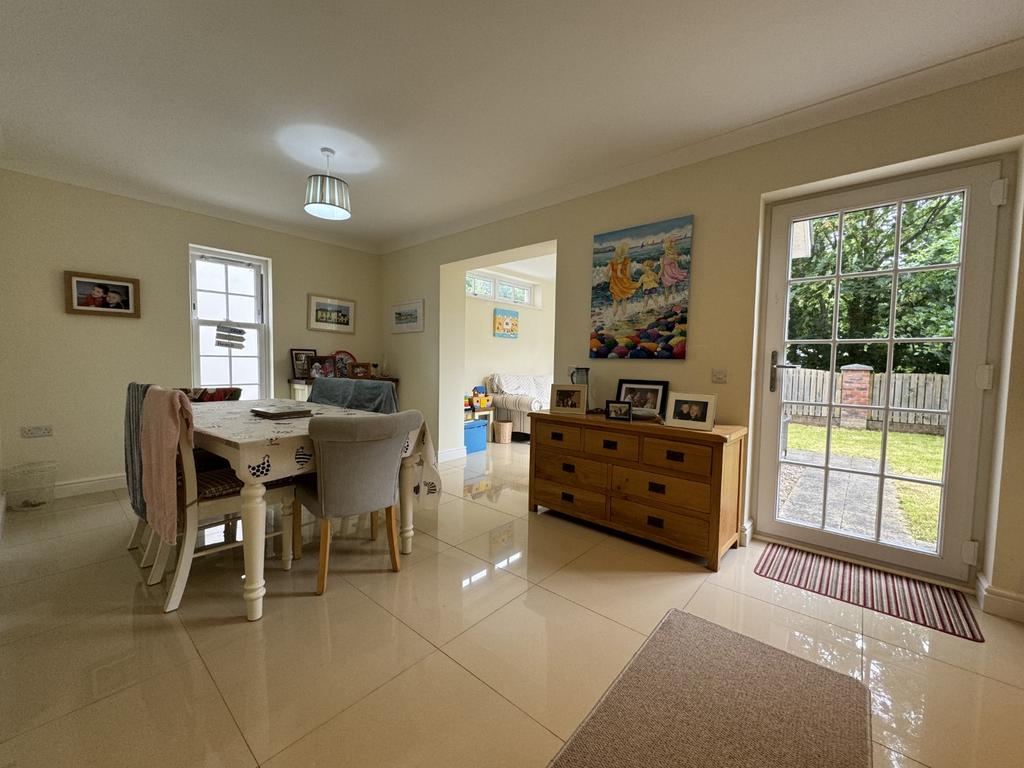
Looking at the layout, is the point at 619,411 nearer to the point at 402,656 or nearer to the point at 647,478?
the point at 647,478

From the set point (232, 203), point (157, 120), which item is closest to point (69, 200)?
point (232, 203)

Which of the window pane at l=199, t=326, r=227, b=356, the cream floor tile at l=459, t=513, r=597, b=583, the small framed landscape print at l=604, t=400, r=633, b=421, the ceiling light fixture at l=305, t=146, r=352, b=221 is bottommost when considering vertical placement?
the cream floor tile at l=459, t=513, r=597, b=583

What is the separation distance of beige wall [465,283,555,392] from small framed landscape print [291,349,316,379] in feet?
7.12

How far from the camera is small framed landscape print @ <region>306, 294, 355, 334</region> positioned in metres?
4.37

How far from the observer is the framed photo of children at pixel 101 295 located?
119 inches

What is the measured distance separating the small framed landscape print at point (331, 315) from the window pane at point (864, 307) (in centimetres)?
445

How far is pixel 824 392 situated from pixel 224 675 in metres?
3.09

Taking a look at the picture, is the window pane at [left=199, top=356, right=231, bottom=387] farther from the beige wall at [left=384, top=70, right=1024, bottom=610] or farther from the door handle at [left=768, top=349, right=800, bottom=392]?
the door handle at [left=768, top=349, right=800, bottom=392]

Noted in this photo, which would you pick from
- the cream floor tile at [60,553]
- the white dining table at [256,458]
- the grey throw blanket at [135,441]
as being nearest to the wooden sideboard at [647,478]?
the white dining table at [256,458]

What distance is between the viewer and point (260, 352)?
4129mm

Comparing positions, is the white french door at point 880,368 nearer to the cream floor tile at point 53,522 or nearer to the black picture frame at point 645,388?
the black picture frame at point 645,388

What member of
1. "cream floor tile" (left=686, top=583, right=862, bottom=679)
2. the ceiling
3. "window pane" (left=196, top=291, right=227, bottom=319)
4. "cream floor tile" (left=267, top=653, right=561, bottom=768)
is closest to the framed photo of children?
"window pane" (left=196, top=291, right=227, bottom=319)

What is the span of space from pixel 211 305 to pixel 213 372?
24.8 inches

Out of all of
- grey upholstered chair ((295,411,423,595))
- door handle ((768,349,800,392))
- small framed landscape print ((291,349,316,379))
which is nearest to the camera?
grey upholstered chair ((295,411,423,595))
